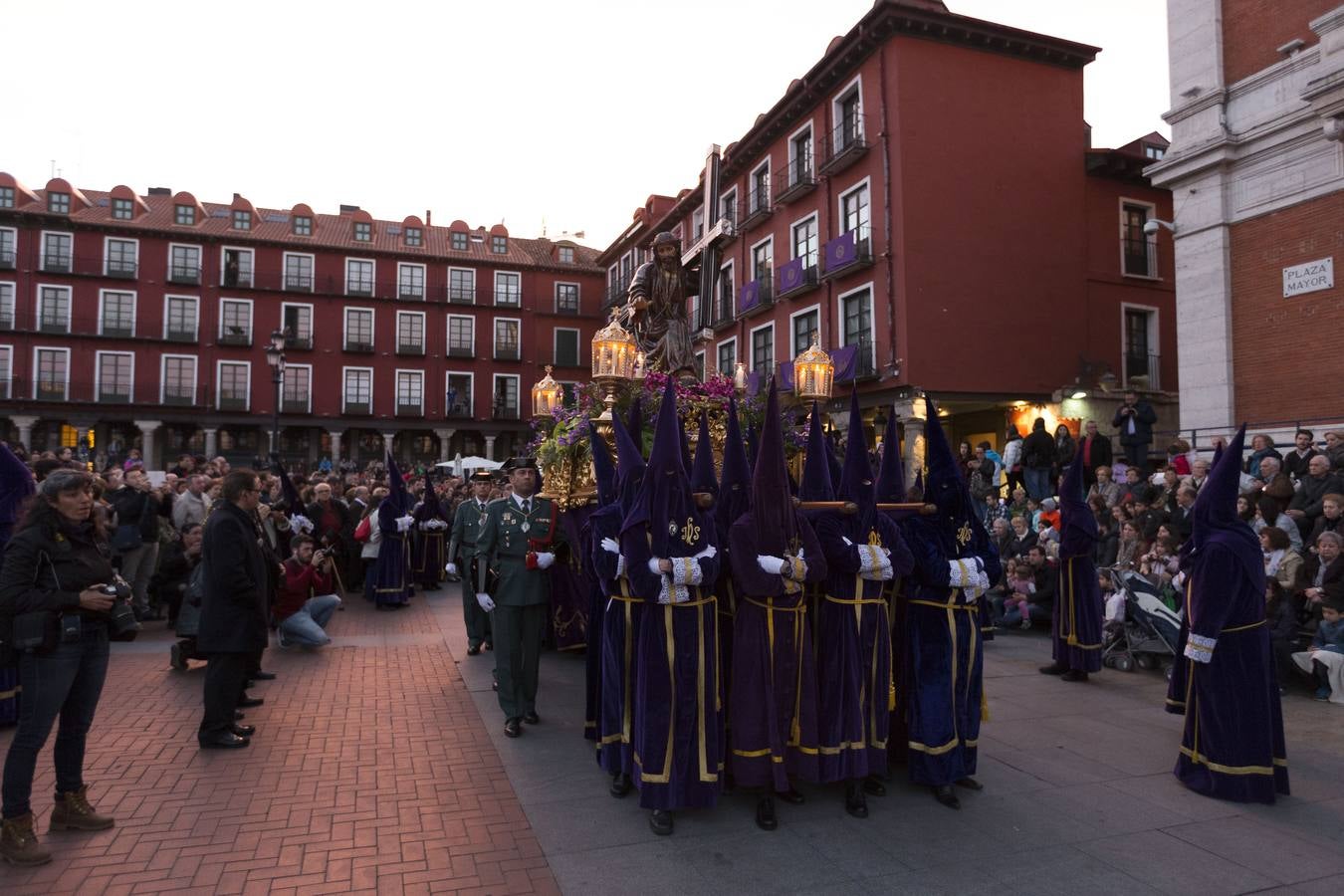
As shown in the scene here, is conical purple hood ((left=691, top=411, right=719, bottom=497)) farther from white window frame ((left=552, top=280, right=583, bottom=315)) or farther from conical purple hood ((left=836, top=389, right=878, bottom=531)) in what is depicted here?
white window frame ((left=552, top=280, right=583, bottom=315))

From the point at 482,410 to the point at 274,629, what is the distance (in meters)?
34.6

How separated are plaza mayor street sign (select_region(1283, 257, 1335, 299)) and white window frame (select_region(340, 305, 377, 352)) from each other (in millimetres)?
38999

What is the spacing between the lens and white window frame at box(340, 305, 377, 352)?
1669 inches

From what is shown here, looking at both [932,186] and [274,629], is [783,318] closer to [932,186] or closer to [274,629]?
[932,186]

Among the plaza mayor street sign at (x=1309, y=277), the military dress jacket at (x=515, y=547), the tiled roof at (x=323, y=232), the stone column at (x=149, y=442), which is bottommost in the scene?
the military dress jacket at (x=515, y=547)

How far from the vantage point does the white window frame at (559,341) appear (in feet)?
151

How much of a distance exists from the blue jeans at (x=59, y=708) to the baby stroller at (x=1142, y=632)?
8467mm

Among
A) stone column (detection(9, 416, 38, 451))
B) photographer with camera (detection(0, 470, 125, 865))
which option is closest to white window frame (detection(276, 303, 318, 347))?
stone column (detection(9, 416, 38, 451))

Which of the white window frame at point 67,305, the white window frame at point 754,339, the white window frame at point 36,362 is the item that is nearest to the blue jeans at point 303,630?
the white window frame at point 754,339

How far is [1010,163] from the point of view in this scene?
73.9ft

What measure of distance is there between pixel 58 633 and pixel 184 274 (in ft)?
141

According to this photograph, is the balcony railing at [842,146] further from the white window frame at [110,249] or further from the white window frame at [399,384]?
the white window frame at [110,249]

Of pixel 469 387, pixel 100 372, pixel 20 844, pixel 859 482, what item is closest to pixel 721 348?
pixel 469 387

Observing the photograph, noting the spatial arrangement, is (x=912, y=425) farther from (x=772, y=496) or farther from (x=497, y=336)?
(x=497, y=336)
